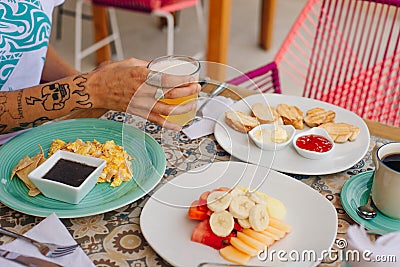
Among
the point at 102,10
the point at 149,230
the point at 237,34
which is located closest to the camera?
the point at 149,230

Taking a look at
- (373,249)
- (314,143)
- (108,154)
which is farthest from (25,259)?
(314,143)

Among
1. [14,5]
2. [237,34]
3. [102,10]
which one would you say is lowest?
[237,34]

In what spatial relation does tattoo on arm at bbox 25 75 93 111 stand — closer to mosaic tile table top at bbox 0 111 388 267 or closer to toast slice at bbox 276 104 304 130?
mosaic tile table top at bbox 0 111 388 267

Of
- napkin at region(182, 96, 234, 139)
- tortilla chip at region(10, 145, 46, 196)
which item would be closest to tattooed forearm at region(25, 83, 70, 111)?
tortilla chip at region(10, 145, 46, 196)

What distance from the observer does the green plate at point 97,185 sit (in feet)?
3.40

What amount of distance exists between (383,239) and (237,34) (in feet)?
10.4

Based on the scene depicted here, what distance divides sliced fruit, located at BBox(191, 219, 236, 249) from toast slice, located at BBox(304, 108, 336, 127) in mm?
457

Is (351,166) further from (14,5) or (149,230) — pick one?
(14,5)

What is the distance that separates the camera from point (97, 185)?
111 cm

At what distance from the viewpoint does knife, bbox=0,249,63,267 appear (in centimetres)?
89

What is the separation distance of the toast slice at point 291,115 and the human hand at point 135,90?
0.23 m

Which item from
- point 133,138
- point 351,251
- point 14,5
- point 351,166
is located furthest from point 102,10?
point 351,251

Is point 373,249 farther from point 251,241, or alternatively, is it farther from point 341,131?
point 341,131

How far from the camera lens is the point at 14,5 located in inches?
53.5
